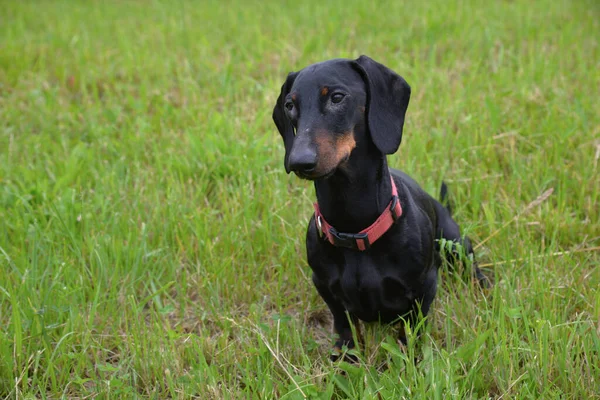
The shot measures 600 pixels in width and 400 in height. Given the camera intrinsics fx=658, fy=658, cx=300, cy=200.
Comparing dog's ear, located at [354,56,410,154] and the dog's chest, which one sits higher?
dog's ear, located at [354,56,410,154]

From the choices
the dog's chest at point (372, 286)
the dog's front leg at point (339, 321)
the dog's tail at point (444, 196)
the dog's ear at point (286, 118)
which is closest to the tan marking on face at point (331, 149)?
the dog's ear at point (286, 118)

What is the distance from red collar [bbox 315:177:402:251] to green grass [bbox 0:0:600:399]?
0.41 m

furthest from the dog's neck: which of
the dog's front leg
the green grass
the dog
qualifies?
the green grass

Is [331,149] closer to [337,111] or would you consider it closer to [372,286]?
[337,111]

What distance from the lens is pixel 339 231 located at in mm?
2531

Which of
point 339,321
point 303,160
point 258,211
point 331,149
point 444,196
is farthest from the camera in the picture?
point 258,211

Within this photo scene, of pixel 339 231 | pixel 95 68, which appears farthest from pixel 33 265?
pixel 95 68

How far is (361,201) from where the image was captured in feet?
8.18

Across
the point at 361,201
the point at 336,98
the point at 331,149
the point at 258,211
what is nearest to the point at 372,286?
the point at 361,201

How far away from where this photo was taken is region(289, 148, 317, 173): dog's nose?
209cm

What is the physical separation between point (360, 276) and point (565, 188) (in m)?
1.61

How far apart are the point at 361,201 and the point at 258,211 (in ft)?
4.21

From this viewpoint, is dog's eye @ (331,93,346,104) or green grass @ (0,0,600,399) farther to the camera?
green grass @ (0,0,600,399)

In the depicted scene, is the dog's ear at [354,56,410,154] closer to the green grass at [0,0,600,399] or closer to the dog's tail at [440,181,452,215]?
the green grass at [0,0,600,399]
